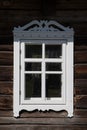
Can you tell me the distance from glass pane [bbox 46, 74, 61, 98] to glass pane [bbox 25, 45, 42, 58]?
37cm

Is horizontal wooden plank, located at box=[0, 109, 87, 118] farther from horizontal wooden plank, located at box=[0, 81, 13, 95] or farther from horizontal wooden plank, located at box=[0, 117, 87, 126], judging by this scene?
horizontal wooden plank, located at box=[0, 81, 13, 95]

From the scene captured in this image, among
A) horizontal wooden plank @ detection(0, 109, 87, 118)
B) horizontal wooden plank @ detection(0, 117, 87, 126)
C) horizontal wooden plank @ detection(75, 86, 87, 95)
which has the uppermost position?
horizontal wooden plank @ detection(75, 86, 87, 95)

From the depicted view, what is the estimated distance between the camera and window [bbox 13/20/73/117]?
8.44 m

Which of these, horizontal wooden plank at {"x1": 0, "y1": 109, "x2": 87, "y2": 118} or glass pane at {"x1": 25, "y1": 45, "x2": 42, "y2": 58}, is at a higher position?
glass pane at {"x1": 25, "y1": 45, "x2": 42, "y2": 58}

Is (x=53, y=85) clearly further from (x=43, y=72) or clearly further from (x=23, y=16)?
(x=23, y=16)

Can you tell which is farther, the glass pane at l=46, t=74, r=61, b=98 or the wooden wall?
the glass pane at l=46, t=74, r=61, b=98

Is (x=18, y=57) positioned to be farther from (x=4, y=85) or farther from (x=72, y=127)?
(x=72, y=127)

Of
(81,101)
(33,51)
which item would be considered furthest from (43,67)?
(81,101)

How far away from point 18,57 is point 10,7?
0.77 meters

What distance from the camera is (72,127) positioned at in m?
8.55

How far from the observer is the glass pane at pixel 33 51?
852cm

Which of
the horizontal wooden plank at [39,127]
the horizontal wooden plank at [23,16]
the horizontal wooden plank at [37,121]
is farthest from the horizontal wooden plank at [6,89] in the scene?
the horizontal wooden plank at [23,16]

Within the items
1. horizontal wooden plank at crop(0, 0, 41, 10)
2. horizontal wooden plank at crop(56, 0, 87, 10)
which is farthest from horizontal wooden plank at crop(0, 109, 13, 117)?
horizontal wooden plank at crop(56, 0, 87, 10)

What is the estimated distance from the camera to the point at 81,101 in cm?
853
